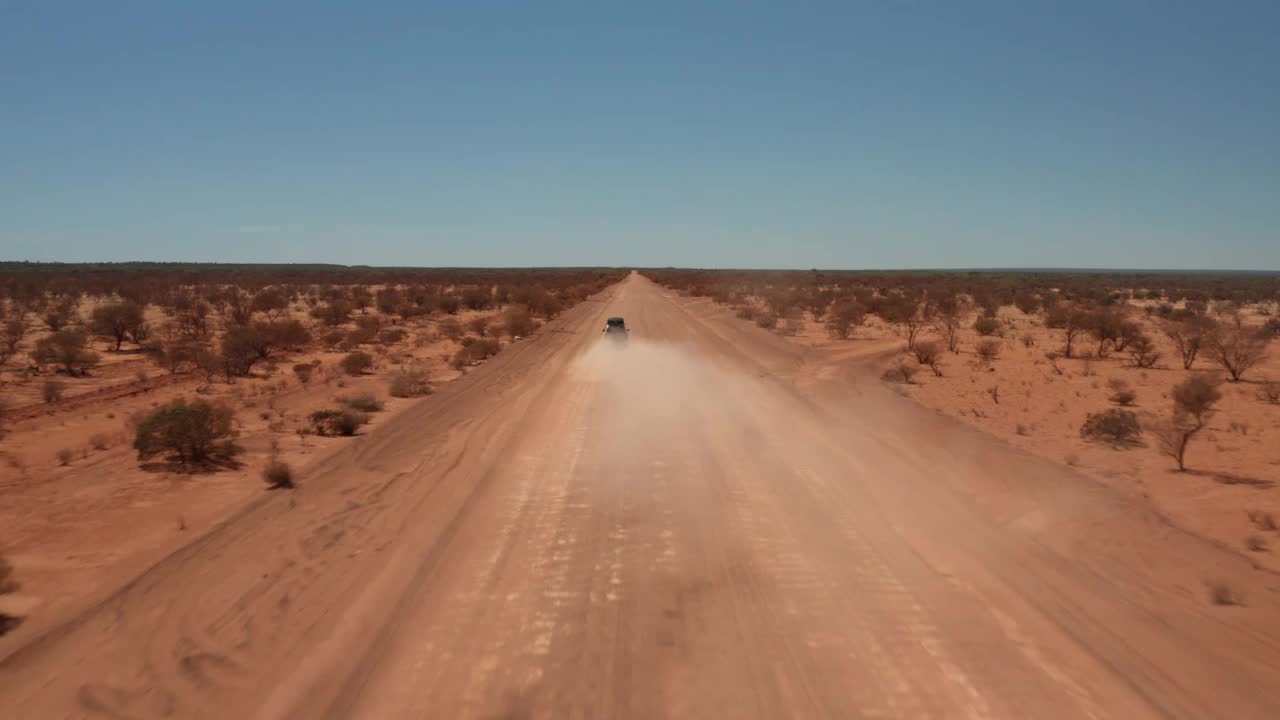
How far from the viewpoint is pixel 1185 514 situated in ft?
32.2

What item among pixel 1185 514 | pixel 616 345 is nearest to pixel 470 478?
pixel 1185 514

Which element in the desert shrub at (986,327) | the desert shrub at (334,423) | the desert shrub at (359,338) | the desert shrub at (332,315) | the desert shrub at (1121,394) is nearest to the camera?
the desert shrub at (334,423)

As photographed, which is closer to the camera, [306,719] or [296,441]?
[306,719]

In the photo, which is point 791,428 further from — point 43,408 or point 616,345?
point 43,408

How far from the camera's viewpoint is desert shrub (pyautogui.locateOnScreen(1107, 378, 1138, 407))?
17.7 metres

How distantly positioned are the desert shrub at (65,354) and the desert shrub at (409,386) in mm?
11514

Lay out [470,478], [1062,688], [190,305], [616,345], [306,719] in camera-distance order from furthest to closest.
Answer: [190,305]
[616,345]
[470,478]
[1062,688]
[306,719]

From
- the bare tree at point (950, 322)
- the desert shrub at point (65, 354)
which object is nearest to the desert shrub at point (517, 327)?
the desert shrub at point (65, 354)

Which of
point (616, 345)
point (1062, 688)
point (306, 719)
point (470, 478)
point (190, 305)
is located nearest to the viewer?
point (306, 719)

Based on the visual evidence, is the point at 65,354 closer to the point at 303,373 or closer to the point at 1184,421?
the point at 303,373

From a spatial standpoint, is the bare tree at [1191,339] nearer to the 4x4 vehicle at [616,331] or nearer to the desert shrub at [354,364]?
the 4x4 vehicle at [616,331]

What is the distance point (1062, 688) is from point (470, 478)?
8577 mm

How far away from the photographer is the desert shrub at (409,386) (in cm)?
1969

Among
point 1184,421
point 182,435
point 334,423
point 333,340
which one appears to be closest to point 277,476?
point 182,435
